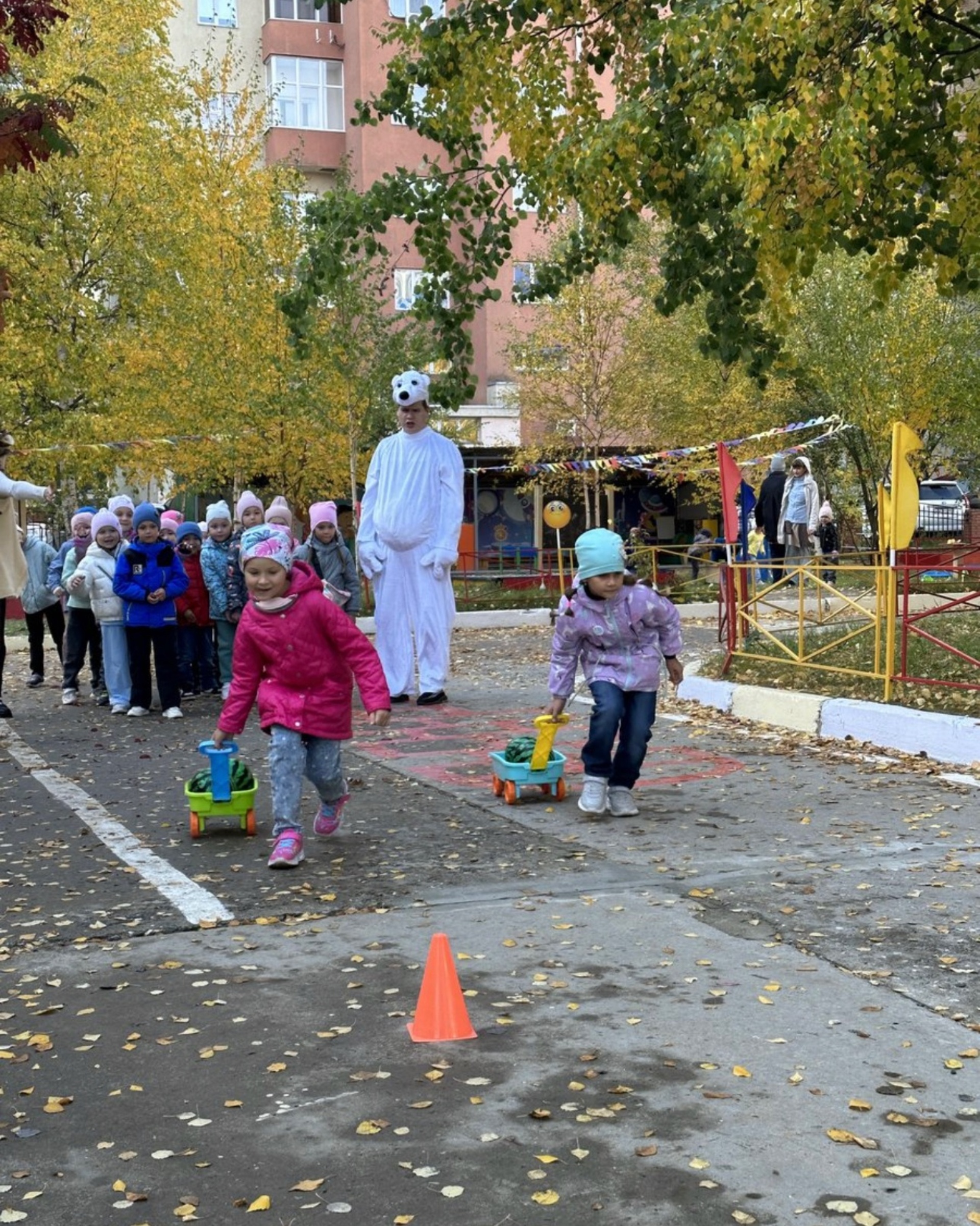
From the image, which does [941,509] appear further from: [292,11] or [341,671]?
[341,671]

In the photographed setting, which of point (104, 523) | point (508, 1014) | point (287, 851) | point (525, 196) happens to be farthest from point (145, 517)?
point (508, 1014)

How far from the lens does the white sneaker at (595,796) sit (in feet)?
26.6

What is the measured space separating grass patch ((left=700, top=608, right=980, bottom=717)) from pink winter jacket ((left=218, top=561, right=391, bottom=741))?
187 inches

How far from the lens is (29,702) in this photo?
48.9 feet

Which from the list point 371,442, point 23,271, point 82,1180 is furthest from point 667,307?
point 23,271

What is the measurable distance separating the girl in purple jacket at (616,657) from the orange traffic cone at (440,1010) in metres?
3.47

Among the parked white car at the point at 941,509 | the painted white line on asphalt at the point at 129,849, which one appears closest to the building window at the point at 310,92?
the parked white car at the point at 941,509

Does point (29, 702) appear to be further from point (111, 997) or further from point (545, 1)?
point (111, 997)

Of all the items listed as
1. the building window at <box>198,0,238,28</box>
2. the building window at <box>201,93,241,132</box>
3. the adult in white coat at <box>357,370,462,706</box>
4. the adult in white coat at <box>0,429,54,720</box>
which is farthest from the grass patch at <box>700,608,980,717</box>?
the building window at <box>198,0,238,28</box>

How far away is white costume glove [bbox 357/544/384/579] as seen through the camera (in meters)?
13.3

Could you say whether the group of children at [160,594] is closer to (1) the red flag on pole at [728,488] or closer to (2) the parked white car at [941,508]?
(1) the red flag on pole at [728,488]

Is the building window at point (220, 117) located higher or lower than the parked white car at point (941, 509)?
higher

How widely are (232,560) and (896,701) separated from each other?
5812 millimetres

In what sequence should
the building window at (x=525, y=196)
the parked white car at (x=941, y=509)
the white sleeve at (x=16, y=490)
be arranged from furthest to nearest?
1. the parked white car at (x=941, y=509)
2. the building window at (x=525, y=196)
3. the white sleeve at (x=16, y=490)
